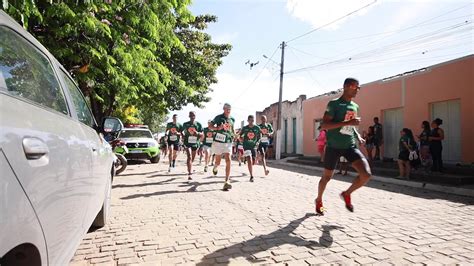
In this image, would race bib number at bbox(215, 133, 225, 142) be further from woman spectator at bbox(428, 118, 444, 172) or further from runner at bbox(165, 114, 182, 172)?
woman spectator at bbox(428, 118, 444, 172)

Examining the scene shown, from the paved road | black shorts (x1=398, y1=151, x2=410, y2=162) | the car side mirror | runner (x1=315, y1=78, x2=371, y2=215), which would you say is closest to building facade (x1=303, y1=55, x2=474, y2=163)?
black shorts (x1=398, y1=151, x2=410, y2=162)

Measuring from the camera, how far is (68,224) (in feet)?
6.70

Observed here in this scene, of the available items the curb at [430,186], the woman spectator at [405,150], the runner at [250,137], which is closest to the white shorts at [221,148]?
the runner at [250,137]

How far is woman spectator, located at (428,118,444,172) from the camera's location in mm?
10086

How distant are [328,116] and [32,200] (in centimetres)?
407

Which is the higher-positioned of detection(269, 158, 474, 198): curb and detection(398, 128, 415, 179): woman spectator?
detection(398, 128, 415, 179): woman spectator

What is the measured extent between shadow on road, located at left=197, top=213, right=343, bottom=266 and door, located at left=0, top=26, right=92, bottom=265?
4.69ft

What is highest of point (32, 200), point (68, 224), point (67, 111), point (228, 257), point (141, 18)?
point (141, 18)

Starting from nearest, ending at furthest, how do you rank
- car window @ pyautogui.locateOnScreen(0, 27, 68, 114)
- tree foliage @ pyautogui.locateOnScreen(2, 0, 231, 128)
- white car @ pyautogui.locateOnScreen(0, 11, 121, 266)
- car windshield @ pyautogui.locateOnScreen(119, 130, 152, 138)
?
white car @ pyautogui.locateOnScreen(0, 11, 121, 266), car window @ pyautogui.locateOnScreen(0, 27, 68, 114), tree foliage @ pyautogui.locateOnScreen(2, 0, 231, 128), car windshield @ pyautogui.locateOnScreen(119, 130, 152, 138)

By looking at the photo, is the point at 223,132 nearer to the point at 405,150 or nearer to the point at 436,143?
the point at 405,150

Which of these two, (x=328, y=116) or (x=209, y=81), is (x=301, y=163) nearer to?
(x=209, y=81)

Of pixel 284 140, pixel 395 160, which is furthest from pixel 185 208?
pixel 284 140

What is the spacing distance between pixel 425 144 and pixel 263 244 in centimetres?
877

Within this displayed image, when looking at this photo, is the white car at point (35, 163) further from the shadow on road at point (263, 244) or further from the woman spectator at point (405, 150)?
the woman spectator at point (405, 150)
